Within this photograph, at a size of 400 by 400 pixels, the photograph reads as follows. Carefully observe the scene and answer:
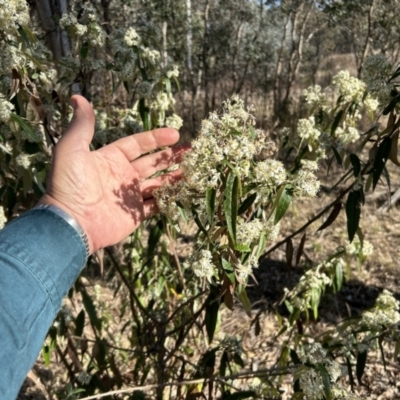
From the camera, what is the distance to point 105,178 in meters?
1.57

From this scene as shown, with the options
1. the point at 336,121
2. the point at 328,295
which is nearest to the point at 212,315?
the point at 336,121

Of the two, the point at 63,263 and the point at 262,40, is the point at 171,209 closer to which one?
the point at 63,263

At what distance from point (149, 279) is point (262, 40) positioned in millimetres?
10043

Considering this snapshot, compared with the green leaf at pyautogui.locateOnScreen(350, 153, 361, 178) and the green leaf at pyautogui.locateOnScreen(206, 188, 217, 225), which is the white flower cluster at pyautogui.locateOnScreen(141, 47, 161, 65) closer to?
the green leaf at pyautogui.locateOnScreen(350, 153, 361, 178)

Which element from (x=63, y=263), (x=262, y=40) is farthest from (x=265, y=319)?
(x=262, y=40)

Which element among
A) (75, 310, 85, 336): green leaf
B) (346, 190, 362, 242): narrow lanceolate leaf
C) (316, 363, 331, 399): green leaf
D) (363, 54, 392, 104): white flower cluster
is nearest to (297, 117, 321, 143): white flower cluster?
(363, 54, 392, 104): white flower cluster

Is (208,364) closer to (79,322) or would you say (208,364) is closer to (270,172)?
(79,322)

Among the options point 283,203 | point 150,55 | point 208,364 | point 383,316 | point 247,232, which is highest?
point 150,55

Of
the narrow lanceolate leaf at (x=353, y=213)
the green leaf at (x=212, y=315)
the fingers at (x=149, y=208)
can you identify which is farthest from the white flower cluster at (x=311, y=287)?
the fingers at (x=149, y=208)

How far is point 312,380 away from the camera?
1.30 m

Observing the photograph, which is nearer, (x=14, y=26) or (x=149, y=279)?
(x=14, y=26)

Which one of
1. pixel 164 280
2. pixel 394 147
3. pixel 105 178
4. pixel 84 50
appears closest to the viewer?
pixel 394 147

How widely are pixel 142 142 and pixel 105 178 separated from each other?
21 centimetres

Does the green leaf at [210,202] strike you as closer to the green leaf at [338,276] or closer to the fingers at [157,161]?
the fingers at [157,161]
